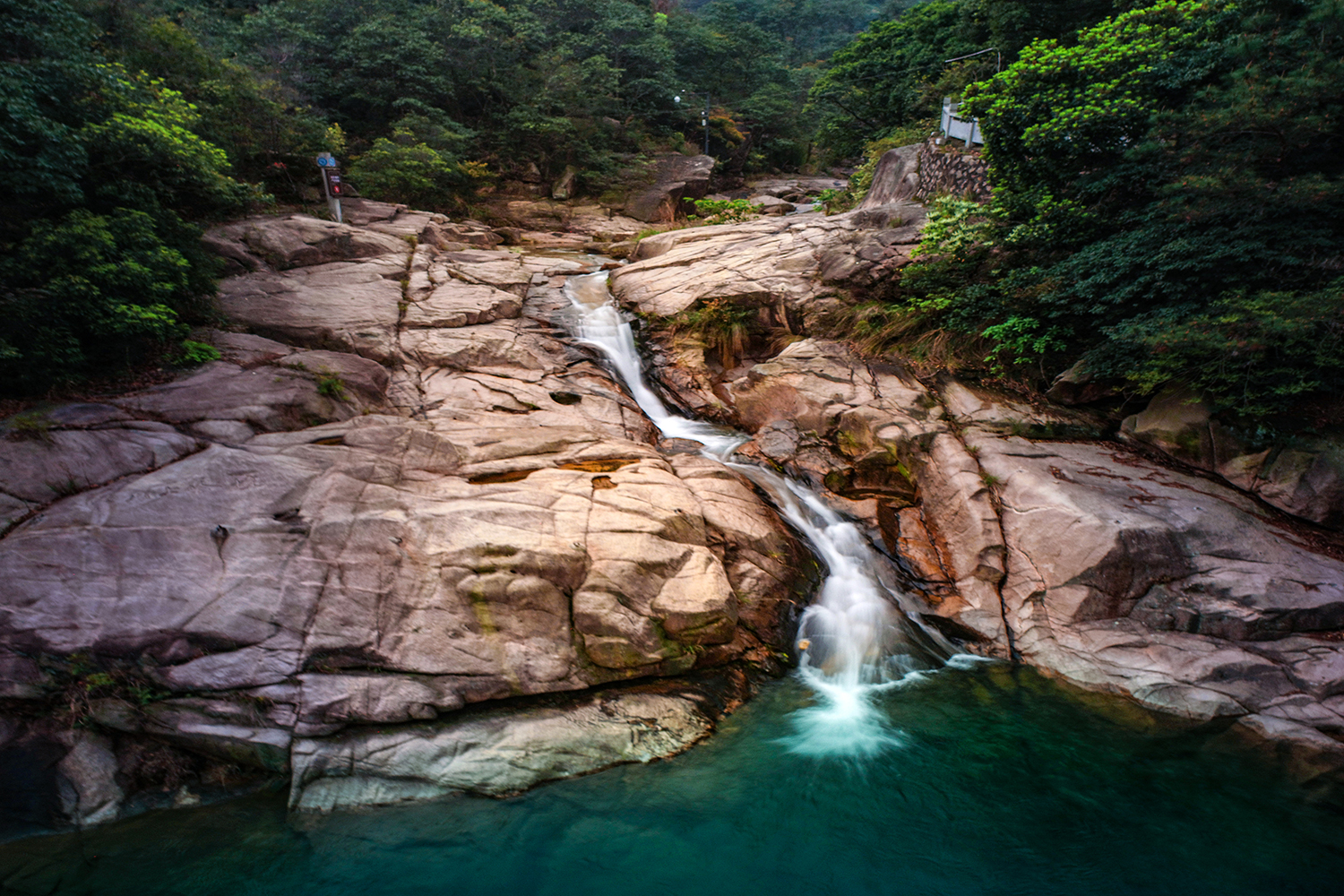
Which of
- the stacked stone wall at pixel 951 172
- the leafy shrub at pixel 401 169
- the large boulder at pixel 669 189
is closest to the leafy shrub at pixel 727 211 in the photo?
the large boulder at pixel 669 189

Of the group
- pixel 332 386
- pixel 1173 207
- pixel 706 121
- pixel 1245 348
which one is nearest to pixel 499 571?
pixel 332 386

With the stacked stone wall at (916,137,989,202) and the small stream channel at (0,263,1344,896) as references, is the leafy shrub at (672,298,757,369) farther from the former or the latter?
the small stream channel at (0,263,1344,896)

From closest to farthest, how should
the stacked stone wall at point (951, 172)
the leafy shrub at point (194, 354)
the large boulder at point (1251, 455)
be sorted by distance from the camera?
the large boulder at point (1251, 455) → the leafy shrub at point (194, 354) → the stacked stone wall at point (951, 172)

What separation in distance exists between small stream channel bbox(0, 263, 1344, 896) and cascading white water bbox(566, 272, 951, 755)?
6 centimetres

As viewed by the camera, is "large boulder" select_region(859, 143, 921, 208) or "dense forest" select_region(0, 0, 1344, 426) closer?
"dense forest" select_region(0, 0, 1344, 426)

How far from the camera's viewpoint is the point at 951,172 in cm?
1261

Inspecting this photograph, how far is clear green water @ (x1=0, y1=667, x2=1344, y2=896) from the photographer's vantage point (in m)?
4.58

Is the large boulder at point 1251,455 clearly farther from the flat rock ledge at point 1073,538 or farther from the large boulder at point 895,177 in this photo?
the large boulder at point 895,177

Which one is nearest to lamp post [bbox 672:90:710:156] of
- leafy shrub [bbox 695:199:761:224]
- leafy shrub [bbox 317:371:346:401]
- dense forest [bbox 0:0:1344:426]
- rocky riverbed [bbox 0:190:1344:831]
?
leafy shrub [bbox 695:199:761:224]

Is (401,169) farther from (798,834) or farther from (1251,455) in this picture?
(1251,455)

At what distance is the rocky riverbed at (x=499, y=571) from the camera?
5.01 m

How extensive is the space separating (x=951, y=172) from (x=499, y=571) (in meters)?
12.4

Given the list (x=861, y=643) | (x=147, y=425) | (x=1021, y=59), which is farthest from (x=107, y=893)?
(x=1021, y=59)

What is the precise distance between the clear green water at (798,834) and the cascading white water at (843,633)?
1.10 ft
